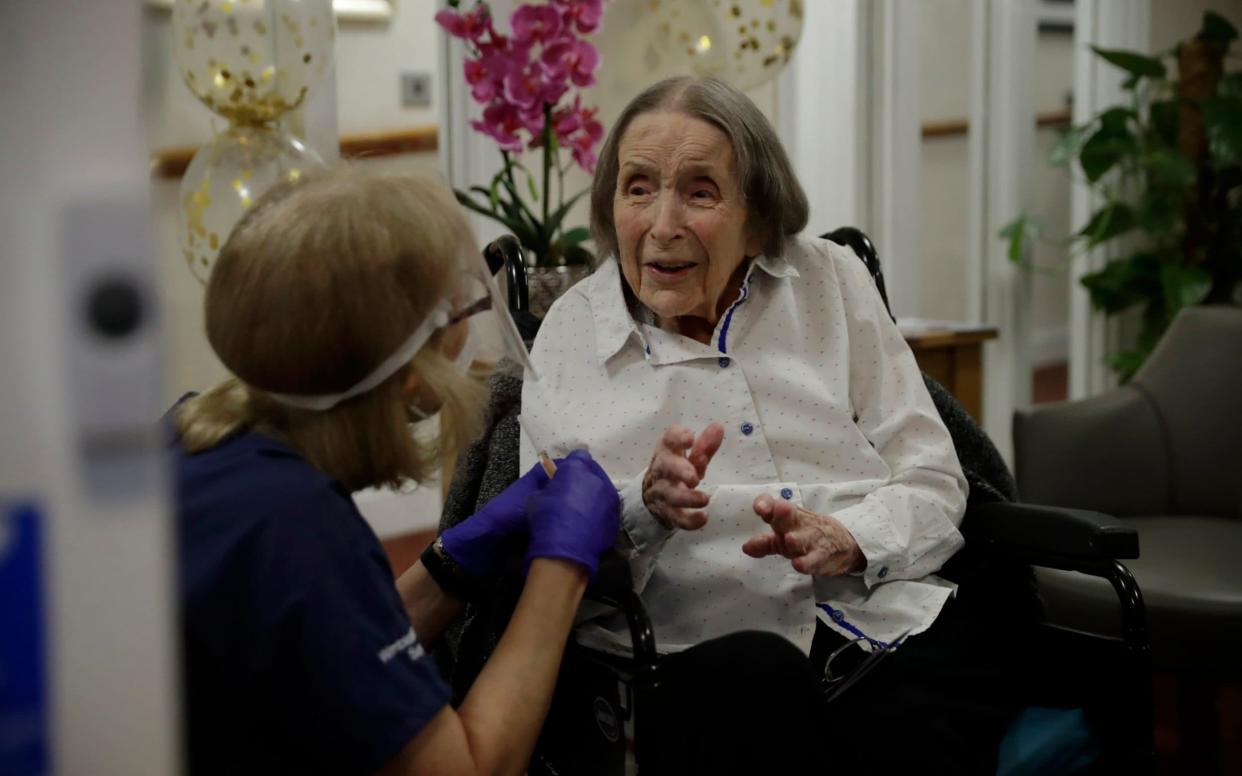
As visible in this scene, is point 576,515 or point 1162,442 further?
point 1162,442

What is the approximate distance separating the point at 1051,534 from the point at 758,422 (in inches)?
15.5

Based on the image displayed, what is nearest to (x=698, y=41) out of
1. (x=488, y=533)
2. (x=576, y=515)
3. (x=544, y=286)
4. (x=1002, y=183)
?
(x=544, y=286)

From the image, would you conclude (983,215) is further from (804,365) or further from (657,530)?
(657,530)

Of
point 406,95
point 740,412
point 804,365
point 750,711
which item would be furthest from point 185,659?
point 406,95

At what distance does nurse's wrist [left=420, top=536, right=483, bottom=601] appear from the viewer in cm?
144

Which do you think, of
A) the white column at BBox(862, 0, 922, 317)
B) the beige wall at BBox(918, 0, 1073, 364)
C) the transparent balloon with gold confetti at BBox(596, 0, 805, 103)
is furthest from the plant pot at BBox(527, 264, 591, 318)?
the beige wall at BBox(918, 0, 1073, 364)

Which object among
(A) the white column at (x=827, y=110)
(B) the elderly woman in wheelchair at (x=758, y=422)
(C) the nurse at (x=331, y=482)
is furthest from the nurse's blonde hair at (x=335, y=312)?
(A) the white column at (x=827, y=110)

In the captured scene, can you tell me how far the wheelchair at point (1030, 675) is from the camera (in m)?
1.32

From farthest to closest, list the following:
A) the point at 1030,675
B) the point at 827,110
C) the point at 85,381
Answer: the point at 827,110, the point at 1030,675, the point at 85,381

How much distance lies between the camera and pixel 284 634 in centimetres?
93

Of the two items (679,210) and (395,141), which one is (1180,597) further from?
(395,141)

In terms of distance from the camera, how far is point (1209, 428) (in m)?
2.62

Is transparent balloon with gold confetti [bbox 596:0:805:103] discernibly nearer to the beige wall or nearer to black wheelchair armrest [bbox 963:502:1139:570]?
the beige wall

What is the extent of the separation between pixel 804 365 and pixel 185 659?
97 centimetres
